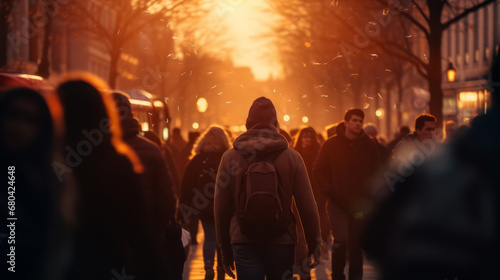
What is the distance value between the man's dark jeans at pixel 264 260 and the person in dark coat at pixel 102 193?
71.2 inches

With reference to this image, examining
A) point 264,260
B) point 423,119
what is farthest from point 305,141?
point 264,260

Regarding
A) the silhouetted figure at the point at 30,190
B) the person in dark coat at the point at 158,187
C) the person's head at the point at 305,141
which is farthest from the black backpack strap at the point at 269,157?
the person's head at the point at 305,141

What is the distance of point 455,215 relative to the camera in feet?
7.30

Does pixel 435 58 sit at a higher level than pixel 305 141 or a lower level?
higher

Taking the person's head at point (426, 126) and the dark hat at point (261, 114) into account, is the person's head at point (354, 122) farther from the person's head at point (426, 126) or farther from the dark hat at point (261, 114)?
the dark hat at point (261, 114)

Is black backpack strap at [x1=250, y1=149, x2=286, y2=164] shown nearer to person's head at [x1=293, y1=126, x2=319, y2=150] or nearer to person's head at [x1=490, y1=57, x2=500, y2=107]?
person's head at [x1=490, y1=57, x2=500, y2=107]

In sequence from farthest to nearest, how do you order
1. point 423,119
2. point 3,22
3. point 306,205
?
point 3,22 < point 423,119 < point 306,205

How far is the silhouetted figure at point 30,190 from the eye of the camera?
3.42 m

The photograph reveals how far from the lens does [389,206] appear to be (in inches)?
94.5

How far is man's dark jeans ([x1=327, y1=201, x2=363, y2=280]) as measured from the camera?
27.7 feet

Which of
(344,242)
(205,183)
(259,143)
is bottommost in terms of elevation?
(344,242)

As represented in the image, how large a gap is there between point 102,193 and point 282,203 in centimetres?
211

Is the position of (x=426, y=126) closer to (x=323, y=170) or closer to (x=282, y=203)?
(x=323, y=170)

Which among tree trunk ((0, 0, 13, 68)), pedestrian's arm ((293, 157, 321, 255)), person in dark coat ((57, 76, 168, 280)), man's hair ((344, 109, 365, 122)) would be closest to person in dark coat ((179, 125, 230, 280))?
man's hair ((344, 109, 365, 122))
